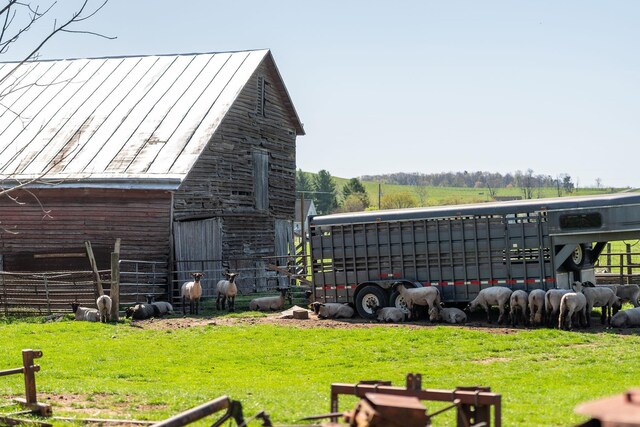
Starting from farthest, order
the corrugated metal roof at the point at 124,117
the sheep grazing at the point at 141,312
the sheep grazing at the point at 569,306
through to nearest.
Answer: the corrugated metal roof at the point at 124,117, the sheep grazing at the point at 141,312, the sheep grazing at the point at 569,306

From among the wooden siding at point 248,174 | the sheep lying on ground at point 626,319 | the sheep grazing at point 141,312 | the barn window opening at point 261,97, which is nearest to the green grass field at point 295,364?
the sheep lying on ground at point 626,319

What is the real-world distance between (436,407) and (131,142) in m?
24.0

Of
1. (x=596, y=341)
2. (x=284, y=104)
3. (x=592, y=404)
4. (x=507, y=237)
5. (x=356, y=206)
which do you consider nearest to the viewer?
(x=592, y=404)

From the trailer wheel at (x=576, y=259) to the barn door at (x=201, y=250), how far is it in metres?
12.1

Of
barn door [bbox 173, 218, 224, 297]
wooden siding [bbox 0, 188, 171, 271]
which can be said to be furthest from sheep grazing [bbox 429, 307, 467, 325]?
wooden siding [bbox 0, 188, 171, 271]

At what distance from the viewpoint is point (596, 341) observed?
67.2ft

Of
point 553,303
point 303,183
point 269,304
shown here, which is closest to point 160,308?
point 269,304

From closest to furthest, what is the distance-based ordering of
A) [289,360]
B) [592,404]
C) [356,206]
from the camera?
[592,404]
[289,360]
[356,206]

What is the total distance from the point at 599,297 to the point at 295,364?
28.1 feet

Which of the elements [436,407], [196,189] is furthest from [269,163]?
[436,407]

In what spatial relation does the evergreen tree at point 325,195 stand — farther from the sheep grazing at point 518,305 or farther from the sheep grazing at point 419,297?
the sheep grazing at point 518,305

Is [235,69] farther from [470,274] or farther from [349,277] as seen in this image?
[470,274]

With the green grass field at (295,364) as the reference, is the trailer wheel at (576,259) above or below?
above

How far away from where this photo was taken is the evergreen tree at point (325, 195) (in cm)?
13238
